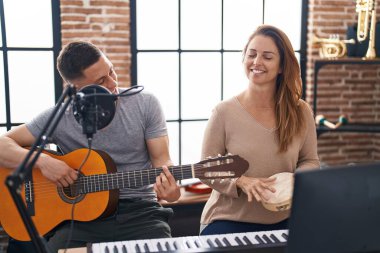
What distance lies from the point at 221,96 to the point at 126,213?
6.45 feet

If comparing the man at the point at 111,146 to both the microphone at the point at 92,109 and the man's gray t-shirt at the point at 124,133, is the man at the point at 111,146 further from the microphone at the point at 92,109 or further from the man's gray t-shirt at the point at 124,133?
the microphone at the point at 92,109

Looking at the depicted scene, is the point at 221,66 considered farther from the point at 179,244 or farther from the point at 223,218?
the point at 179,244

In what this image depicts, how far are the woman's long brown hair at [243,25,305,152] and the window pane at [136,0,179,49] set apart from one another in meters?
1.51

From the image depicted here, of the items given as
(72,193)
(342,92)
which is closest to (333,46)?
(342,92)

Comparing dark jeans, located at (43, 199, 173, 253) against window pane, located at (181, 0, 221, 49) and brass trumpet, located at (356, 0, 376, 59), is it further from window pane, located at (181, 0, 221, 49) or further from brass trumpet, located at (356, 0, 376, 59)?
brass trumpet, located at (356, 0, 376, 59)

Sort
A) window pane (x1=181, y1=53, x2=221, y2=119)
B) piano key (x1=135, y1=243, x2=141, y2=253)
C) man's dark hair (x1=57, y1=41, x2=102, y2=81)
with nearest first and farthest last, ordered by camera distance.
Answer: piano key (x1=135, y1=243, x2=141, y2=253), man's dark hair (x1=57, y1=41, x2=102, y2=81), window pane (x1=181, y1=53, x2=221, y2=119)

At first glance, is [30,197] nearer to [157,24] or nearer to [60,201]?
[60,201]

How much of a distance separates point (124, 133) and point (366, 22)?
2248mm

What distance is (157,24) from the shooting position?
11.9 ft

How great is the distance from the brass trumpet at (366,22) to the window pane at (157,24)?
142 cm

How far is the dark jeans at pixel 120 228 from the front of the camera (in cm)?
204

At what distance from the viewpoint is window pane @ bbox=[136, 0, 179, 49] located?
11.7 feet

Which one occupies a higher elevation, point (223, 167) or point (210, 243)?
point (223, 167)

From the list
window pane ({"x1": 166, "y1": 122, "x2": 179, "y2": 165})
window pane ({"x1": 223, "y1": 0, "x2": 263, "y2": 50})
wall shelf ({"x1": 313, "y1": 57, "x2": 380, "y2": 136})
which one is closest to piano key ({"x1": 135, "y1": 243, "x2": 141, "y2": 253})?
window pane ({"x1": 166, "y1": 122, "x2": 179, "y2": 165})
